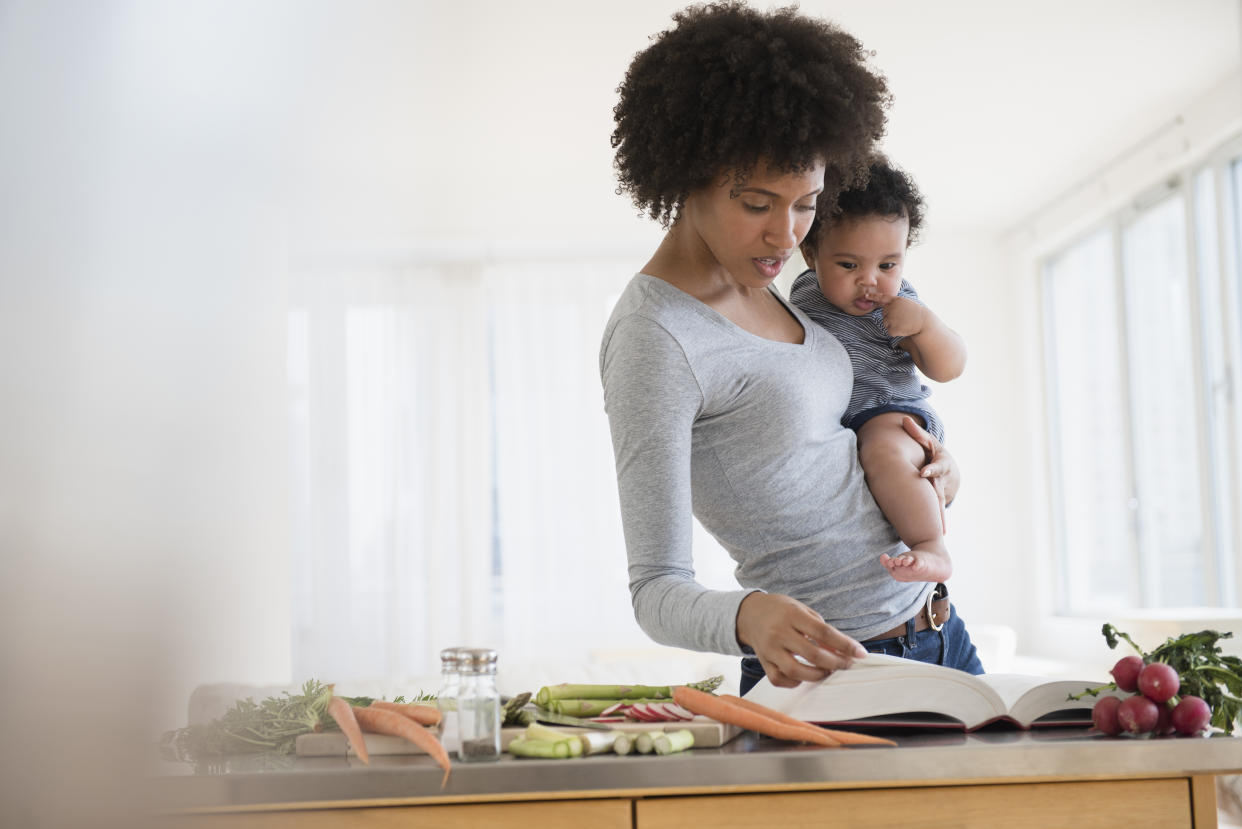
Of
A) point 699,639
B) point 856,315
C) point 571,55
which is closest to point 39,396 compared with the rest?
point 699,639

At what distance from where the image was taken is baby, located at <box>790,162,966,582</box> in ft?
4.47

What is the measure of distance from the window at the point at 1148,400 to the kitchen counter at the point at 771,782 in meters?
3.92

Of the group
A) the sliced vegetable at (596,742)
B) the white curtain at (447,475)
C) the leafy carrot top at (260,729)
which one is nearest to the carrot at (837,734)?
the sliced vegetable at (596,742)

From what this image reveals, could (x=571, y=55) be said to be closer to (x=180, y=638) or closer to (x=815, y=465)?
(x=815, y=465)

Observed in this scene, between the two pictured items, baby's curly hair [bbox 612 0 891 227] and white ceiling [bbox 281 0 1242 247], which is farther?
white ceiling [bbox 281 0 1242 247]

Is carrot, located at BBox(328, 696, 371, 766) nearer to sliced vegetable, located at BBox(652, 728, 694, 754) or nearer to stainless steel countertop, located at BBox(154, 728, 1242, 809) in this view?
stainless steel countertop, located at BBox(154, 728, 1242, 809)

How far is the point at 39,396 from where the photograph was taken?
0.73 m

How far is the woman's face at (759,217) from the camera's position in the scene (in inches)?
45.8

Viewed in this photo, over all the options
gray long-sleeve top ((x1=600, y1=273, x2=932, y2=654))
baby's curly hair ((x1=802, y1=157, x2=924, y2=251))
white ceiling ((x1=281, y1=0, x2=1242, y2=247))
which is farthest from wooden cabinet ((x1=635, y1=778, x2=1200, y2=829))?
white ceiling ((x1=281, y1=0, x2=1242, y2=247))

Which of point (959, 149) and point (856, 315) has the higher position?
point (959, 149)

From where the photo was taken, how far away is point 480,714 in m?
0.81

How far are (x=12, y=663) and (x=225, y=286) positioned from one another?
0.38 metres

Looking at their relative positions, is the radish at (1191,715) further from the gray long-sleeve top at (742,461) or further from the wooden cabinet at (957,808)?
the gray long-sleeve top at (742,461)

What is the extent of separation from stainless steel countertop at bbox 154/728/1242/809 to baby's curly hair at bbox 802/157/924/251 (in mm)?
788
